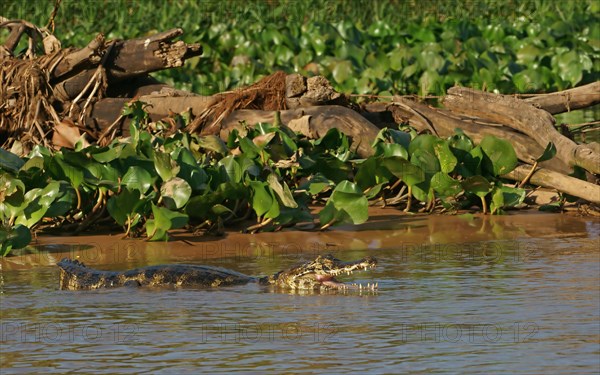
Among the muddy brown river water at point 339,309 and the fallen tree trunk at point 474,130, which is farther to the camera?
the fallen tree trunk at point 474,130

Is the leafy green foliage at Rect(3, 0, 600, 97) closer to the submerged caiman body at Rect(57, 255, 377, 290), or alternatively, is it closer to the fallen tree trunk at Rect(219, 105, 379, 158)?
the fallen tree trunk at Rect(219, 105, 379, 158)

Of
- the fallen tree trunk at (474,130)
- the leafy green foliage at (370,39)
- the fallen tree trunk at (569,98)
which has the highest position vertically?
the leafy green foliage at (370,39)

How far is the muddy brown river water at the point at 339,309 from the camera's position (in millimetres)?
5441

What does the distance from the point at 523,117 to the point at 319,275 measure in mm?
3704

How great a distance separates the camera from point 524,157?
10242mm

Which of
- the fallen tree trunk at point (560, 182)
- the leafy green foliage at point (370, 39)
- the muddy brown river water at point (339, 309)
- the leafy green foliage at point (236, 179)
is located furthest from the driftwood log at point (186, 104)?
the leafy green foliage at point (370, 39)

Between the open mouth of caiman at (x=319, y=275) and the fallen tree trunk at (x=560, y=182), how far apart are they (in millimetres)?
2725

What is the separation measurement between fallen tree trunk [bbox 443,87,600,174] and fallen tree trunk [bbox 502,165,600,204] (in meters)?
0.19

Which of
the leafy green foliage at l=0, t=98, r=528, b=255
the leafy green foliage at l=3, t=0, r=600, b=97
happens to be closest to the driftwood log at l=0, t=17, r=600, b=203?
the leafy green foliage at l=0, t=98, r=528, b=255

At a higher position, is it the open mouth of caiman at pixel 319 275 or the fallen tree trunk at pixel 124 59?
the fallen tree trunk at pixel 124 59

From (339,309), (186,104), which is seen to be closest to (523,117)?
(186,104)

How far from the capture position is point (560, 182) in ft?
31.3

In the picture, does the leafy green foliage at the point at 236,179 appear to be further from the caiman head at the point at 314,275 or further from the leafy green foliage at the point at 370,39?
the leafy green foliage at the point at 370,39

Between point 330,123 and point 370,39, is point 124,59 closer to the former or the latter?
point 330,123
